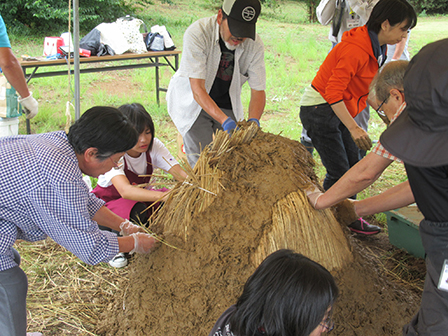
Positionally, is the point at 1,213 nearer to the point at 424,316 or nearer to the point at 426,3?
the point at 424,316

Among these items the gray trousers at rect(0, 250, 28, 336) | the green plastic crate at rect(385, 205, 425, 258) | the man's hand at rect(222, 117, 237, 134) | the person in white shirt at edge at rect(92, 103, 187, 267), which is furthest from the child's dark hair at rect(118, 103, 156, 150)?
the green plastic crate at rect(385, 205, 425, 258)

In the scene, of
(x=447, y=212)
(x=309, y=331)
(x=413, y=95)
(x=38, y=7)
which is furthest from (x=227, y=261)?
(x=38, y=7)

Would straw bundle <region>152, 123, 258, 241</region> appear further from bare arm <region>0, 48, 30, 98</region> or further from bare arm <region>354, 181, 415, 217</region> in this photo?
bare arm <region>0, 48, 30, 98</region>

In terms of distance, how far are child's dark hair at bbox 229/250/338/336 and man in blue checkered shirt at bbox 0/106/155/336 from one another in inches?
31.3

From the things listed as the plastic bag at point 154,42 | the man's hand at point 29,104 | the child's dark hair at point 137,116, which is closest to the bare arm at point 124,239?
the child's dark hair at point 137,116

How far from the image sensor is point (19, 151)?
1457 mm

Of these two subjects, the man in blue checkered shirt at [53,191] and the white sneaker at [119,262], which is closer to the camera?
the man in blue checkered shirt at [53,191]

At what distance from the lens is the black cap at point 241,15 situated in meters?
2.34

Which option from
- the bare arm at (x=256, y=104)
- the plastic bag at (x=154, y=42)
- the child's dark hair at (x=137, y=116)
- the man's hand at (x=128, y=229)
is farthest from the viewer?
the plastic bag at (x=154, y=42)

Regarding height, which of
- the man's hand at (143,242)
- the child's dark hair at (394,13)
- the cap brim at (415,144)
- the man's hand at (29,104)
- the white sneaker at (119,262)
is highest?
the child's dark hair at (394,13)

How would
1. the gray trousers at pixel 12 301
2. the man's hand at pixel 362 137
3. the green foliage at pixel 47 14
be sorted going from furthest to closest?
the green foliage at pixel 47 14, the man's hand at pixel 362 137, the gray trousers at pixel 12 301

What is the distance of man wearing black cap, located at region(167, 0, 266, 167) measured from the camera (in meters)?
2.41

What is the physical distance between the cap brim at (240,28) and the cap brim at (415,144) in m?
1.51

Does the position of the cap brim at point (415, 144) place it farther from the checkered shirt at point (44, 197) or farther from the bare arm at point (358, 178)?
the checkered shirt at point (44, 197)
